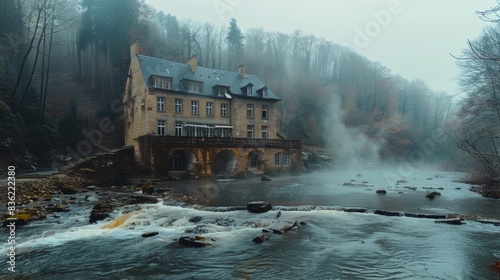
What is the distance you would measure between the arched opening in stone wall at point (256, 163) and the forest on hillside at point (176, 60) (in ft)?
60.7

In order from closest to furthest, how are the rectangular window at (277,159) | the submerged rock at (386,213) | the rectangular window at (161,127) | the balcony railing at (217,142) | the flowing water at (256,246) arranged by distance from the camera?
the flowing water at (256,246), the submerged rock at (386,213), the balcony railing at (217,142), the rectangular window at (161,127), the rectangular window at (277,159)

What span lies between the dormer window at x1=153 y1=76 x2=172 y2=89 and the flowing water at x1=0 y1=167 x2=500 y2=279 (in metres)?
19.3

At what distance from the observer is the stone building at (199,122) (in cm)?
2995

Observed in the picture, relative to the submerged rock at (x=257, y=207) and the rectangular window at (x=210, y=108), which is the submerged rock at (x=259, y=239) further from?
the rectangular window at (x=210, y=108)

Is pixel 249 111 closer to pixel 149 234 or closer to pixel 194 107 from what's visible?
pixel 194 107

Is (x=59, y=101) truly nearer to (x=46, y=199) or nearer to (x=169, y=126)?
(x=169, y=126)

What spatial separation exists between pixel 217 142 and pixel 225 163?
502cm

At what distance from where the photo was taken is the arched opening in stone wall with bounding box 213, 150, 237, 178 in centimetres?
3319

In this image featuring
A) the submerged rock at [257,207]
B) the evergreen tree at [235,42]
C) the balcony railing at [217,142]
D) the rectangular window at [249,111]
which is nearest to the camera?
the submerged rock at [257,207]

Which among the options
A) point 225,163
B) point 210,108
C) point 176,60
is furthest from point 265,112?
point 176,60

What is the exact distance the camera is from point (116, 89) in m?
46.0

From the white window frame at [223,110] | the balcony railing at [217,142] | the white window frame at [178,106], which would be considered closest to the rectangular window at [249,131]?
the white window frame at [223,110]

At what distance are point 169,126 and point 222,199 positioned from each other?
17.7 metres

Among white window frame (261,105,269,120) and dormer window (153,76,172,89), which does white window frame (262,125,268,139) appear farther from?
dormer window (153,76,172,89)
